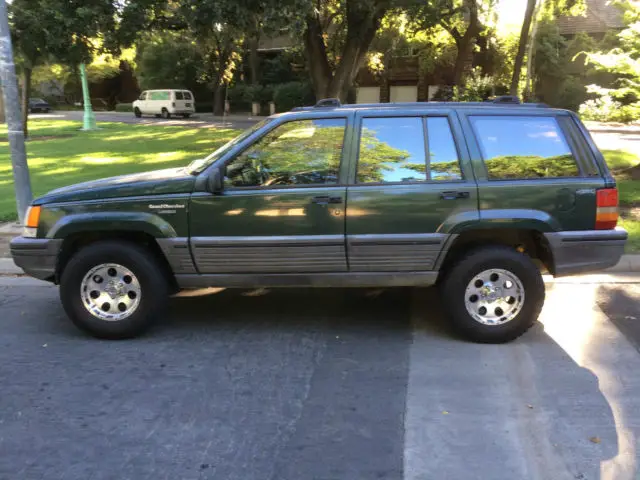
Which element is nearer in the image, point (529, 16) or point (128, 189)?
point (128, 189)

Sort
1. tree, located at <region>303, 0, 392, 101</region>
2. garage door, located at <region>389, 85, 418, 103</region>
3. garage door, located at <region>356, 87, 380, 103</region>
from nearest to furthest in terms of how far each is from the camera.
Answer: tree, located at <region>303, 0, 392, 101</region>, garage door, located at <region>389, 85, 418, 103</region>, garage door, located at <region>356, 87, 380, 103</region>

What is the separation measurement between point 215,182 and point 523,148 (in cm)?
241

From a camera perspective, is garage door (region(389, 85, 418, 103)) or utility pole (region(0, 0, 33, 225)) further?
garage door (region(389, 85, 418, 103))

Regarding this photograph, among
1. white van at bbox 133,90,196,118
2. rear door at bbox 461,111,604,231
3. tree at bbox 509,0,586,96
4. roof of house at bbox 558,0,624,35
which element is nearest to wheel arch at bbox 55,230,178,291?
rear door at bbox 461,111,604,231

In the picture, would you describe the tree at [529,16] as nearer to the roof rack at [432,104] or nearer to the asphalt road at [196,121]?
the roof rack at [432,104]

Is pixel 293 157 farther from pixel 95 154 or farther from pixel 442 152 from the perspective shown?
pixel 95 154

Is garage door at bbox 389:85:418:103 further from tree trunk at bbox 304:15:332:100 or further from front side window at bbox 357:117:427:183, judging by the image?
front side window at bbox 357:117:427:183

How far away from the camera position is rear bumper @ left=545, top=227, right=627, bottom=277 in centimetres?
446

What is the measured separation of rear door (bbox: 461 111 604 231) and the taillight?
0.14ft

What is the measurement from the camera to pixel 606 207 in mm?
4461

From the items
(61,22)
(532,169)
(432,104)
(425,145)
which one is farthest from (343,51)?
(532,169)

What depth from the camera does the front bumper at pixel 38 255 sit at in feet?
15.2

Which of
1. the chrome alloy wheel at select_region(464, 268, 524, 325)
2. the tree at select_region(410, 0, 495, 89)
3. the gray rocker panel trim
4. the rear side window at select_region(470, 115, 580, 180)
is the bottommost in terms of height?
the chrome alloy wheel at select_region(464, 268, 524, 325)

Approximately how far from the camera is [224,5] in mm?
10125
